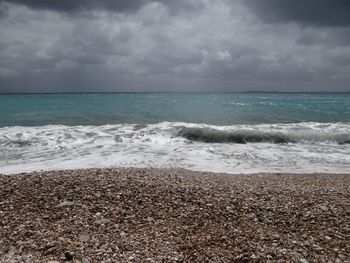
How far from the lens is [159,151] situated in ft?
58.5

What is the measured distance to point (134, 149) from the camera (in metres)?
18.2

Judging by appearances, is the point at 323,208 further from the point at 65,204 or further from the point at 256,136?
the point at 256,136

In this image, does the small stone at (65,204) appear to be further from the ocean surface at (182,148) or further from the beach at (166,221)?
the ocean surface at (182,148)

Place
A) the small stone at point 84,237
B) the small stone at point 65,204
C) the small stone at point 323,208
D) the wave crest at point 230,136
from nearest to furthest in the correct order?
the small stone at point 84,237 < the small stone at point 323,208 < the small stone at point 65,204 < the wave crest at point 230,136

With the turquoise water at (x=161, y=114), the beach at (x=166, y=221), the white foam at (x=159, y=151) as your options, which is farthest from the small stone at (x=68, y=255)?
→ the turquoise water at (x=161, y=114)

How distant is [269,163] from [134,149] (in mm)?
7366

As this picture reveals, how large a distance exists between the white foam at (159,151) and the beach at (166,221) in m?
4.92

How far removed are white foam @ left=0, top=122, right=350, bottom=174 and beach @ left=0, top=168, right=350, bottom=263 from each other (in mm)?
4919

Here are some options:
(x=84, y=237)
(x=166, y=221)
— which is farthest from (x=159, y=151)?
(x=84, y=237)

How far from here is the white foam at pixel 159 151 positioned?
1436cm

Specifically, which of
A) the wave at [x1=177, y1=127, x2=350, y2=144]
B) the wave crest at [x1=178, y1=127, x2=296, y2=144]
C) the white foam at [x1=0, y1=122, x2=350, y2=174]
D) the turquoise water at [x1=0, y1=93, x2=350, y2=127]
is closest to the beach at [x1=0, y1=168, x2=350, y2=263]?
the white foam at [x1=0, y1=122, x2=350, y2=174]

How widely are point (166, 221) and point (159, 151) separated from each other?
11.1 m

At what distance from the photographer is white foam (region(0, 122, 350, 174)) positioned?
1436 cm

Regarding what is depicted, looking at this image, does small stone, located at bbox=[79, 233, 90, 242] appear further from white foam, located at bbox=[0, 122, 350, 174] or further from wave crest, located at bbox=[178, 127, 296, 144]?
wave crest, located at bbox=[178, 127, 296, 144]
